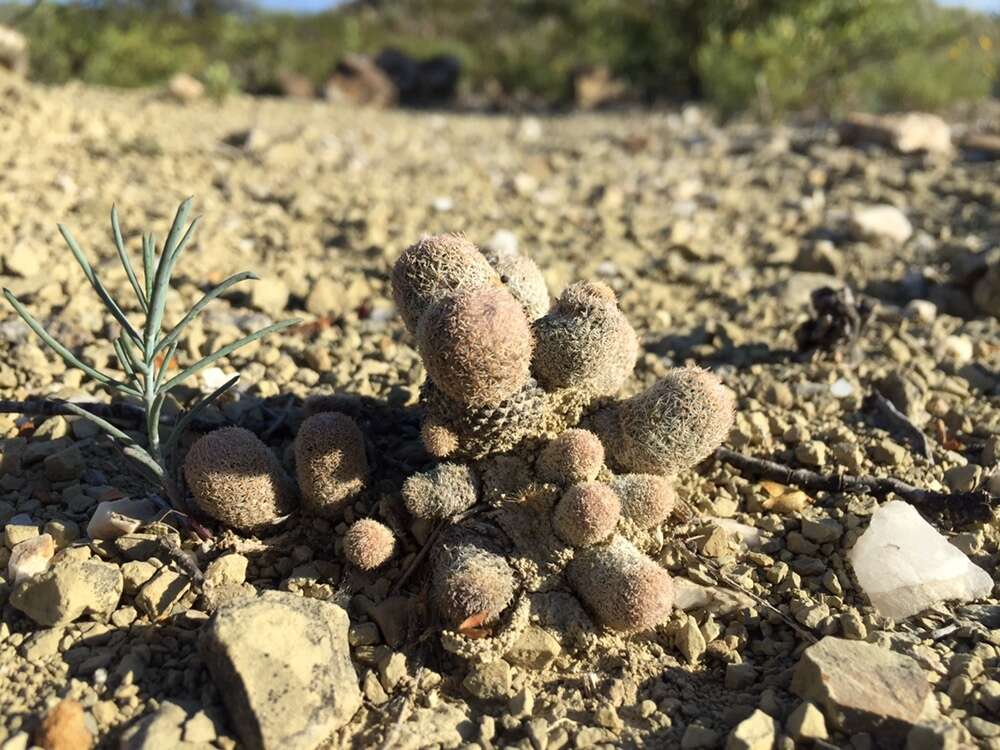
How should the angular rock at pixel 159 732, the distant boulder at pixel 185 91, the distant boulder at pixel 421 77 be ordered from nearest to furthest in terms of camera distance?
the angular rock at pixel 159 732 < the distant boulder at pixel 185 91 < the distant boulder at pixel 421 77

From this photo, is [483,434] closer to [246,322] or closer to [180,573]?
[180,573]

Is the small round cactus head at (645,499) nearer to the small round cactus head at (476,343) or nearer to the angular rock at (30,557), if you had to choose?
the small round cactus head at (476,343)

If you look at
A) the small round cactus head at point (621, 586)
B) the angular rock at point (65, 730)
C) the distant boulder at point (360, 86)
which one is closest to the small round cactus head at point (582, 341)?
the small round cactus head at point (621, 586)

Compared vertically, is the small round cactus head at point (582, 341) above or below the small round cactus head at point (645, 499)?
above

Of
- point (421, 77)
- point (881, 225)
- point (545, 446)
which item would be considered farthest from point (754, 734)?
point (421, 77)

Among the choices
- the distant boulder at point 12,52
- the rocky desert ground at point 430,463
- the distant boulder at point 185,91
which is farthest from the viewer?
the distant boulder at point 185,91

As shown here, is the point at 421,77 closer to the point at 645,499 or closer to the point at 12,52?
the point at 12,52

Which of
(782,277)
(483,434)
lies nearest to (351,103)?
(782,277)

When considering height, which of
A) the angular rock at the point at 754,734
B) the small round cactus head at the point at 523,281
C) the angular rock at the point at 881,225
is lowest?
the angular rock at the point at 754,734
